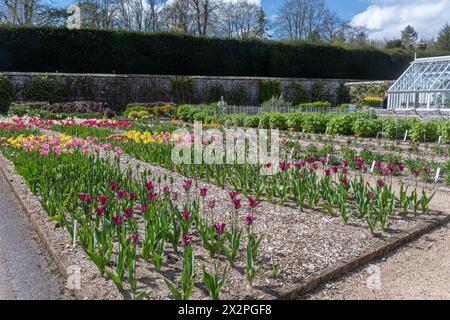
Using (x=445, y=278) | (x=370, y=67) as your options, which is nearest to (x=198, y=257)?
(x=445, y=278)

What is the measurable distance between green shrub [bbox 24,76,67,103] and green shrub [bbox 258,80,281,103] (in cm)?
1066

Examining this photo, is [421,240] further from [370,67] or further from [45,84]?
[370,67]

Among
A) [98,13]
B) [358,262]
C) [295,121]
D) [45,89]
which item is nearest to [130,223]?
[358,262]

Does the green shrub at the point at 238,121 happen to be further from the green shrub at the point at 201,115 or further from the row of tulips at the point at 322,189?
the row of tulips at the point at 322,189

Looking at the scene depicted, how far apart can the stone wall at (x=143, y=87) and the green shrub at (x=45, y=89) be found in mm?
202

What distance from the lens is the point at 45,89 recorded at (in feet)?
70.8

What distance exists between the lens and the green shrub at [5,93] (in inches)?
802

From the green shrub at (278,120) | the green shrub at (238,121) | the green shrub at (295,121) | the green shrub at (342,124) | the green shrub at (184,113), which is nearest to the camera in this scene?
the green shrub at (342,124)

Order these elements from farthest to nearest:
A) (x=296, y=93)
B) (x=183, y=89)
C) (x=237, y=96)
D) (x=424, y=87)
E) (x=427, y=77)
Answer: (x=296, y=93)
(x=237, y=96)
(x=183, y=89)
(x=427, y=77)
(x=424, y=87)

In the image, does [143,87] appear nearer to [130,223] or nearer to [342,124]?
[342,124]

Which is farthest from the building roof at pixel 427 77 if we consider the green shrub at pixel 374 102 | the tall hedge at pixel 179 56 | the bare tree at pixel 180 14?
the bare tree at pixel 180 14

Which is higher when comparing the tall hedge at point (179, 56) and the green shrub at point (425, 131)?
the tall hedge at point (179, 56)

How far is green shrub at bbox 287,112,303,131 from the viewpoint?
13.2 m

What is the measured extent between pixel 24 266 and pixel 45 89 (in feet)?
64.9
